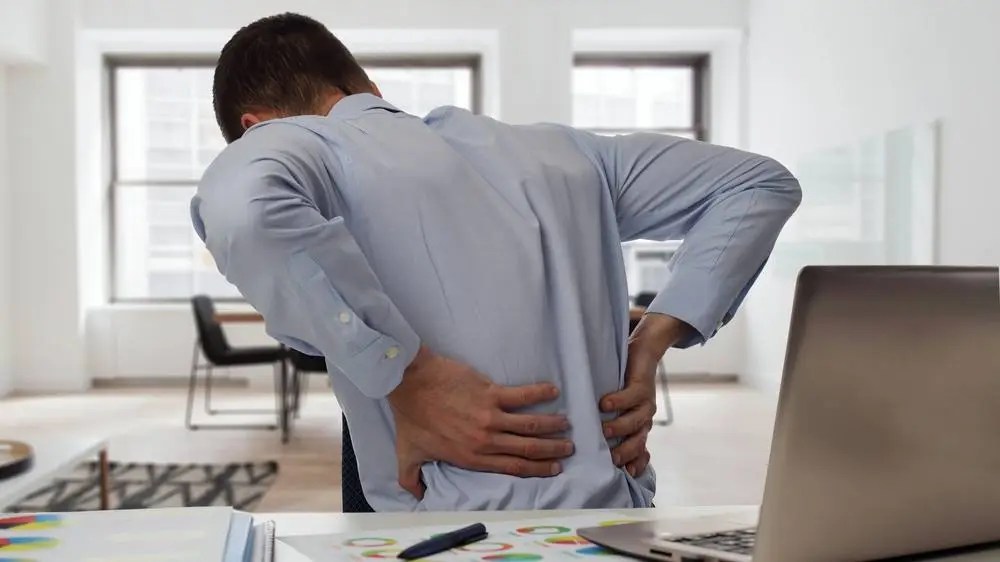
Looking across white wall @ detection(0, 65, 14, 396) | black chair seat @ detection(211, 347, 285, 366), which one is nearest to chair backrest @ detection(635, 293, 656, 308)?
black chair seat @ detection(211, 347, 285, 366)

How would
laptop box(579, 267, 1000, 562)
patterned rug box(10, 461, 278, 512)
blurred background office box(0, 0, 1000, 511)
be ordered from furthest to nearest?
1. blurred background office box(0, 0, 1000, 511)
2. patterned rug box(10, 461, 278, 512)
3. laptop box(579, 267, 1000, 562)

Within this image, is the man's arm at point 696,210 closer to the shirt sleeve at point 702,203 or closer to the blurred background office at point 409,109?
the shirt sleeve at point 702,203

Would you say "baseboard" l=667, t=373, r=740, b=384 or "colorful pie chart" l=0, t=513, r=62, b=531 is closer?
"colorful pie chart" l=0, t=513, r=62, b=531

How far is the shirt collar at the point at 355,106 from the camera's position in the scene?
1228 mm

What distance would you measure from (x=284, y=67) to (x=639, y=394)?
62cm

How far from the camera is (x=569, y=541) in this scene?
2.95ft

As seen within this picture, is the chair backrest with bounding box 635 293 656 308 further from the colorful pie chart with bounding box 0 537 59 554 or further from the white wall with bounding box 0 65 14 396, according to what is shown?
the colorful pie chart with bounding box 0 537 59 554

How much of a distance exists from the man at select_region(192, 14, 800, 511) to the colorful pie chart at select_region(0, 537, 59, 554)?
298 mm

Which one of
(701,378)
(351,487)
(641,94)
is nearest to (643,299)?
(701,378)

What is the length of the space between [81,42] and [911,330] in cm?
824

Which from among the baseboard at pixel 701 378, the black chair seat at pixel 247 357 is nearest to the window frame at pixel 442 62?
the baseboard at pixel 701 378

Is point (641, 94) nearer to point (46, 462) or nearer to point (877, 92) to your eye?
point (877, 92)

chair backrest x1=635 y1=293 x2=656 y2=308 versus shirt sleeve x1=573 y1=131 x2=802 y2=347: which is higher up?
shirt sleeve x1=573 y1=131 x2=802 y2=347

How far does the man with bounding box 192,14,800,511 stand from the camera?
1.04 metres
